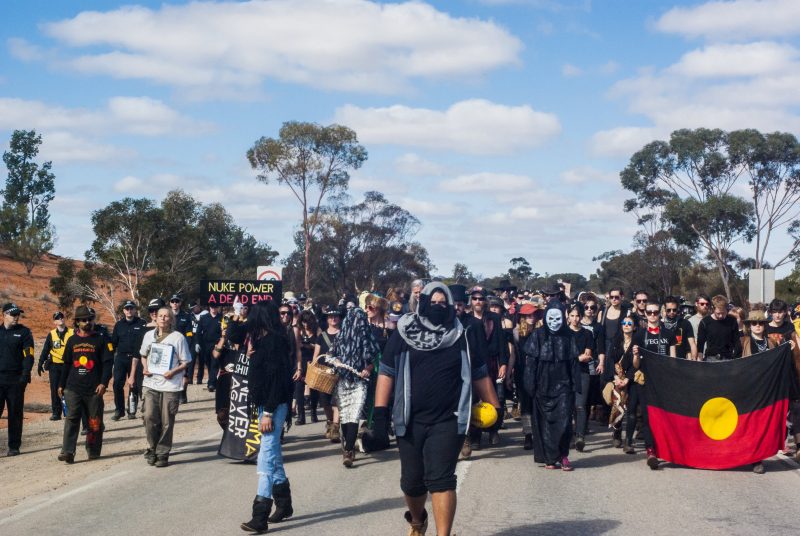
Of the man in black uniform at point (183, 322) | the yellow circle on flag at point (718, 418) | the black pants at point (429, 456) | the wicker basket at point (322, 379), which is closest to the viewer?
the black pants at point (429, 456)

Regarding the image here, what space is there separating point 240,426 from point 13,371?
3.80 metres

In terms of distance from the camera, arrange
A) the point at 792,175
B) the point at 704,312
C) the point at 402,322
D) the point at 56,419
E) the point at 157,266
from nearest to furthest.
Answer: the point at 402,322
the point at 704,312
the point at 56,419
the point at 157,266
the point at 792,175

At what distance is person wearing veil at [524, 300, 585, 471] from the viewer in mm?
11102

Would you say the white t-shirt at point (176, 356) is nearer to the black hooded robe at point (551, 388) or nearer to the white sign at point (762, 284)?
the black hooded robe at point (551, 388)

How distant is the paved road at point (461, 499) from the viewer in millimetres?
8195

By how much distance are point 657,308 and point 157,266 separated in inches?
1210

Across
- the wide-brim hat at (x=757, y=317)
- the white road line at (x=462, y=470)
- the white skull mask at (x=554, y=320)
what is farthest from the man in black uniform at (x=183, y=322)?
the wide-brim hat at (x=757, y=317)

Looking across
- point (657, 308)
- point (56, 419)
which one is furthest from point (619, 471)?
point (56, 419)

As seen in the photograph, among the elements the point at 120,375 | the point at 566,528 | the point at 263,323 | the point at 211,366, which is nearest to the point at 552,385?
the point at 566,528

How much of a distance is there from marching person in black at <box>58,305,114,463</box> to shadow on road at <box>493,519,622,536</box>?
6.31 m

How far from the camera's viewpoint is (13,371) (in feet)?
43.6

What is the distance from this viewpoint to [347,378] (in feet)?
39.0

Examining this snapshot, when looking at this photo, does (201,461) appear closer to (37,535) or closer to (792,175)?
(37,535)

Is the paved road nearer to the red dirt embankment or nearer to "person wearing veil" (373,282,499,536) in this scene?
"person wearing veil" (373,282,499,536)
